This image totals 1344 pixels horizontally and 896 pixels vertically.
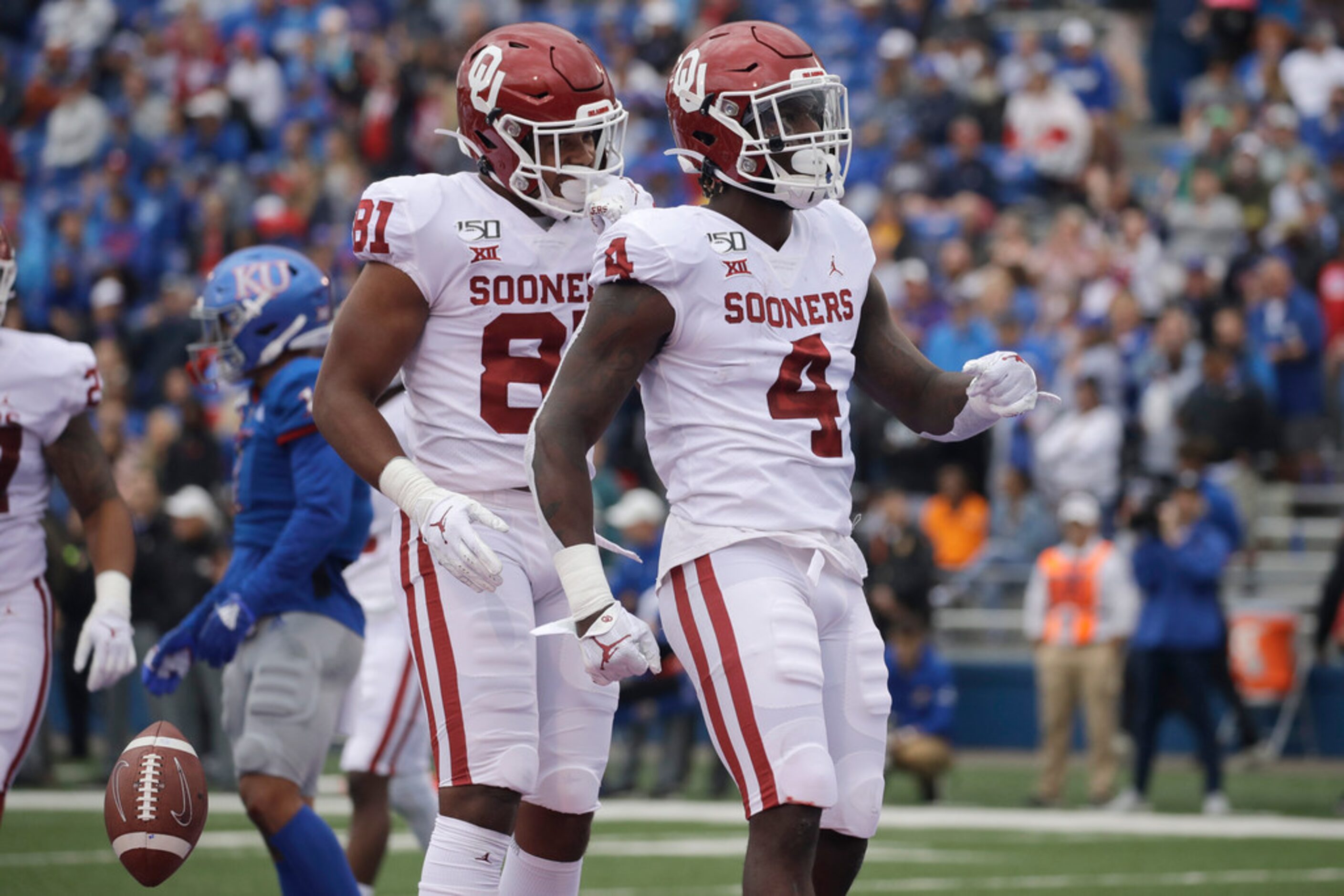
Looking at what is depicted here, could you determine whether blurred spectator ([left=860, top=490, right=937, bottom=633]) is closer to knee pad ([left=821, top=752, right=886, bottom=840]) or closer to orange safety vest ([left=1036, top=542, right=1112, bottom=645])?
orange safety vest ([left=1036, top=542, right=1112, bottom=645])

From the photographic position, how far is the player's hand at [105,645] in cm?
518

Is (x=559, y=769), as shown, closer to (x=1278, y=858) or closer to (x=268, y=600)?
(x=268, y=600)

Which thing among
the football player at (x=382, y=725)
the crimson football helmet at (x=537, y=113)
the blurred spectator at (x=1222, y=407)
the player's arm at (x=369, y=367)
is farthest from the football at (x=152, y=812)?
the blurred spectator at (x=1222, y=407)

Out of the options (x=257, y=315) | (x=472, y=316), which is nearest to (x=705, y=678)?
(x=472, y=316)

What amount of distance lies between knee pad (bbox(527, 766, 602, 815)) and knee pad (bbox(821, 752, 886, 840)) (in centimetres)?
57

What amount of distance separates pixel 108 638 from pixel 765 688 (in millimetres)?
1990

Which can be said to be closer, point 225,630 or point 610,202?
point 610,202

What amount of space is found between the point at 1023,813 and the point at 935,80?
23.0 feet

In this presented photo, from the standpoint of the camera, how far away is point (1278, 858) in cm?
860

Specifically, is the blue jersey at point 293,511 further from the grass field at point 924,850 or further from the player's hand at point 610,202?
the grass field at point 924,850

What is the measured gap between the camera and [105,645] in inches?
204

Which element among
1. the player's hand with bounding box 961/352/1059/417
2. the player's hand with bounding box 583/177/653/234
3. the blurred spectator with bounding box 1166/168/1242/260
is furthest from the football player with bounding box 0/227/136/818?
the blurred spectator with bounding box 1166/168/1242/260

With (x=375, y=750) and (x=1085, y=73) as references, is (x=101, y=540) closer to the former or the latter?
(x=375, y=750)

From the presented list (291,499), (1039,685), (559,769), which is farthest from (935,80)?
(559,769)
